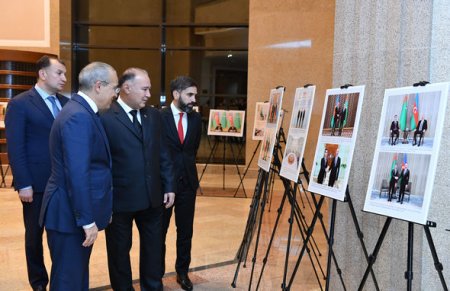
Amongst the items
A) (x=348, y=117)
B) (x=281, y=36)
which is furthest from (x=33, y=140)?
(x=281, y=36)

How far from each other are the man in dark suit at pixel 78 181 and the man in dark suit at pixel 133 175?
1.46ft

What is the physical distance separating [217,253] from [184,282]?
1191mm

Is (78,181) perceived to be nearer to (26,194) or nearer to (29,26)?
(26,194)

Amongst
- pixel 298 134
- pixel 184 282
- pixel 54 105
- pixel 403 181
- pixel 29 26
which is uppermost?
pixel 29 26

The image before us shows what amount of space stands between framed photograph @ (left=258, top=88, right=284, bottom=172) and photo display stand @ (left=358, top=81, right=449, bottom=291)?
1.61 metres

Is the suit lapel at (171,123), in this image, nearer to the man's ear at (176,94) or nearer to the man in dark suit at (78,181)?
the man's ear at (176,94)

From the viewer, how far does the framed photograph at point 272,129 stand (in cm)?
422

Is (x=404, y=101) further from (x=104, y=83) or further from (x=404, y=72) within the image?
(x=104, y=83)

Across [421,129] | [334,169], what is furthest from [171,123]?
[421,129]

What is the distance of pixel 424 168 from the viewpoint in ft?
7.59

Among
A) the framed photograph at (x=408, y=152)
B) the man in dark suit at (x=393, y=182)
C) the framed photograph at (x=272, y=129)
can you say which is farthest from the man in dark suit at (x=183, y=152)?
the man in dark suit at (x=393, y=182)

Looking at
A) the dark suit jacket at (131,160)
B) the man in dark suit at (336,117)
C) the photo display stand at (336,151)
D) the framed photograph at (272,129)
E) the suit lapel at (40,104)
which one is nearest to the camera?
the photo display stand at (336,151)

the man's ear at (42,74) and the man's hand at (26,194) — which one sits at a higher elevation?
the man's ear at (42,74)

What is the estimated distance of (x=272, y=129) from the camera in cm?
441
